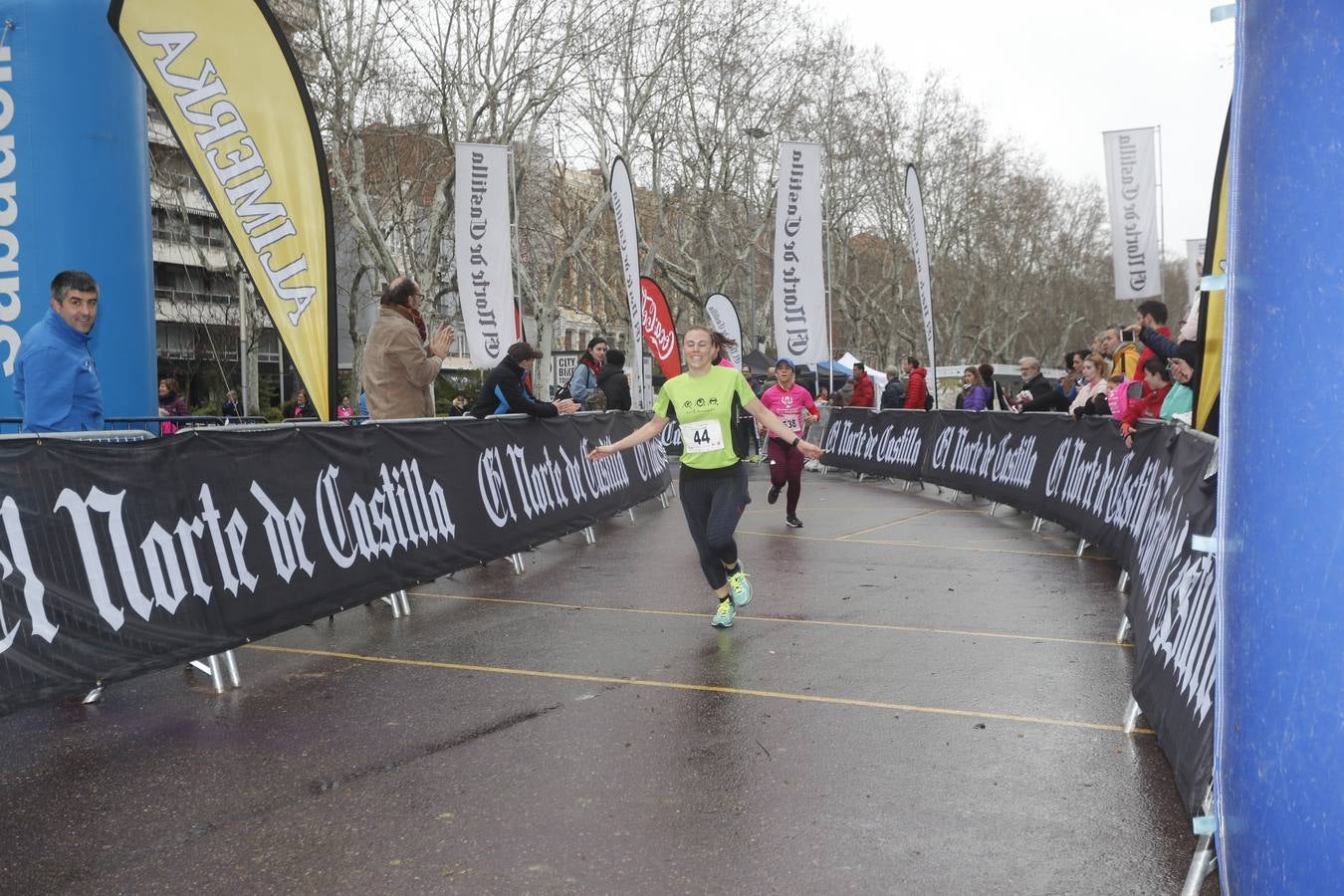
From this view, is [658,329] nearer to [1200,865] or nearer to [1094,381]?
[1094,381]

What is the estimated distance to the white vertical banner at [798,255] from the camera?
774 inches

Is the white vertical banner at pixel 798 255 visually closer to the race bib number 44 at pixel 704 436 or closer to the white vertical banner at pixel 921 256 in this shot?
the white vertical banner at pixel 921 256

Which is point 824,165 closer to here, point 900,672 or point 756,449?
point 756,449

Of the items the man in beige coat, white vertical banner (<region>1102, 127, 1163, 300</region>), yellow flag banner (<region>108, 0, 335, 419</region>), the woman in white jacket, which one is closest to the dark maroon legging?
the woman in white jacket

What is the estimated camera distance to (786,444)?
13703 mm

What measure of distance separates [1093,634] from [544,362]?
32.5 m

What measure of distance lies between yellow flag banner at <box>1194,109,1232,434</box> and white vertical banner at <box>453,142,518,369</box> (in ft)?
40.0

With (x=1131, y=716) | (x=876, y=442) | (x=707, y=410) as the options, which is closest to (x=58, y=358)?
(x=707, y=410)

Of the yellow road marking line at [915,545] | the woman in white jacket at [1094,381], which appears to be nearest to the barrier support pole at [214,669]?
the yellow road marking line at [915,545]

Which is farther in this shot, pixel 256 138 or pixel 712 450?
pixel 256 138

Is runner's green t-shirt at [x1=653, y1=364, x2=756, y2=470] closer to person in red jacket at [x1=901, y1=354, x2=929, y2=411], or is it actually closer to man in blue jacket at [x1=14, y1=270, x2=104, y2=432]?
man in blue jacket at [x1=14, y1=270, x2=104, y2=432]

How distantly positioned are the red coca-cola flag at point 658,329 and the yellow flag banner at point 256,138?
16.0m

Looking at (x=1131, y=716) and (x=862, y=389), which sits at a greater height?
(x=862, y=389)

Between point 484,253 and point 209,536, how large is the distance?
1221 cm
